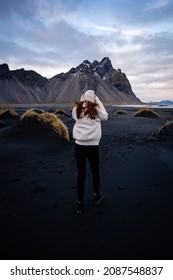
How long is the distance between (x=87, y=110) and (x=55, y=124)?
7.40m

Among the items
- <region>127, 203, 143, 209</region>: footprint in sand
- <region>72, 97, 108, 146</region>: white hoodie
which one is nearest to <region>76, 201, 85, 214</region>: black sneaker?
<region>127, 203, 143, 209</region>: footprint in sand

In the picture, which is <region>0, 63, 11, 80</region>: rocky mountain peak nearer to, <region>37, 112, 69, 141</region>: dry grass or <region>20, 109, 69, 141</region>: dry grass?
<region>20, 109, 69, 141</region>: dry grass

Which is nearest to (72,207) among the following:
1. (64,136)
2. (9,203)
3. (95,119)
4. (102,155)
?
(9,203)

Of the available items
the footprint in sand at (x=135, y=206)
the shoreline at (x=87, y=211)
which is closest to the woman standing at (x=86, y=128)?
the shoreline at (x=87, y=211)

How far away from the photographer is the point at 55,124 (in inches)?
448

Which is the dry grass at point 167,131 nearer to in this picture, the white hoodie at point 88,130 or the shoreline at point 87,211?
the shoreline at point 87,211

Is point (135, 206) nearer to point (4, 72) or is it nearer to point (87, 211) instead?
point (87, 211)

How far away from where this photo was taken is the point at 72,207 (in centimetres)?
440

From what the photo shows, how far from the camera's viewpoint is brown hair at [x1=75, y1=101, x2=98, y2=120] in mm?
4117

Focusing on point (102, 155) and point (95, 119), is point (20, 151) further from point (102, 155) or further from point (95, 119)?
point (95, 119)

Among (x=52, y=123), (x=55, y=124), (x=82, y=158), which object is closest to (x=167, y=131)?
(x=55, y=124)

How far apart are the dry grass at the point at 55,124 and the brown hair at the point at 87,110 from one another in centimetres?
662

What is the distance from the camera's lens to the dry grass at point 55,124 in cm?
1099

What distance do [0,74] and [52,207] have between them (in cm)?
19250
